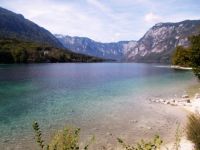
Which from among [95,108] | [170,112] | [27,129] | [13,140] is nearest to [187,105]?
[170,112]

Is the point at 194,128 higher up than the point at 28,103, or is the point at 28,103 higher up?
the point at 194,128

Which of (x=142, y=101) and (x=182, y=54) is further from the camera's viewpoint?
(x=182, y=54)

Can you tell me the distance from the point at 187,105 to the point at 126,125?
16913 mm

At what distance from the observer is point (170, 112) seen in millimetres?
40438

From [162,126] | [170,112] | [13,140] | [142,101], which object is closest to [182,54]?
[142,101]

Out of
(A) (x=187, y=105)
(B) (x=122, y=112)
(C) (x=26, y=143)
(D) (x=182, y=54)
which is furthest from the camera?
(D) (x=182, y=54)

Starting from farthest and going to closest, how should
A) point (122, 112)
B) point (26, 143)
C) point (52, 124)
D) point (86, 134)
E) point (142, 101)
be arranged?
point (142, 101) < point (122, 112) < point (52, 124) < point (86, 134) < point (26, 143)

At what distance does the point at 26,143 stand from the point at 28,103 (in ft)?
74.6

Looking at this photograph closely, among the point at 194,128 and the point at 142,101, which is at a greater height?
the point at 194,128

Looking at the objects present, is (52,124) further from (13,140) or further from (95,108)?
(95,108)

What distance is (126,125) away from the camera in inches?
1268

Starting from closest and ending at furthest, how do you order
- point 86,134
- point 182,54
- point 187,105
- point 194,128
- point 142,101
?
1. point 194,128
2. point 86,134
3. point 187,105
4. point 142,101
5. point 182,54

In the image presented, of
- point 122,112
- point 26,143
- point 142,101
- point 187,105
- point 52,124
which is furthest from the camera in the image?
point 142,101

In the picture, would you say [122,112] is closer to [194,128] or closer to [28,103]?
[28,103]
